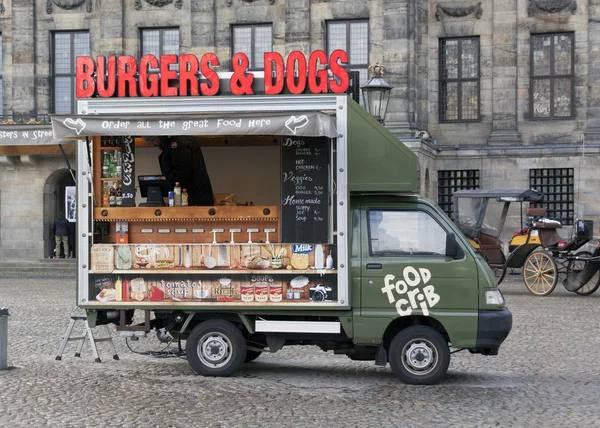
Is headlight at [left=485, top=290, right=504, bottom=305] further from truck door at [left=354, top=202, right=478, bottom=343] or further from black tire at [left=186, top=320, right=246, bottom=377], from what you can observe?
black tire at [left=186, top=320, right=246, bottom=377]

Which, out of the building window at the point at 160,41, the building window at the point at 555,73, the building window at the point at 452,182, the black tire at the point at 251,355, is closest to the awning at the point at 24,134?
the building window at the point at 160,41

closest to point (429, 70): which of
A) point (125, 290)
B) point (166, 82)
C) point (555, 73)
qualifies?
point (555, 73)

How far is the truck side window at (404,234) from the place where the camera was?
34.3 feet

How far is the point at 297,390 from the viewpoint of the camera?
9.97 metres

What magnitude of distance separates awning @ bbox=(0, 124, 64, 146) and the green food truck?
17893 millimetres

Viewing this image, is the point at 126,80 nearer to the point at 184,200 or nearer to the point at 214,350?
the point at 184,200

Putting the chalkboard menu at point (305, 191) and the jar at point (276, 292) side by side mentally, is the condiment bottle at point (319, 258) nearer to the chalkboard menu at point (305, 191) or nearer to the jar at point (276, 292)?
the chalkboard menu at point (305, 191)

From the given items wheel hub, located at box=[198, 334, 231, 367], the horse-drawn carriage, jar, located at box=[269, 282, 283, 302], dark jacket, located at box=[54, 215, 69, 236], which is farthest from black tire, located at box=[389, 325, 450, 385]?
dark jacket, located at box=[54, 215, 69, 236]

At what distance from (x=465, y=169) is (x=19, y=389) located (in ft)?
79.3

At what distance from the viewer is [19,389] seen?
9.94m

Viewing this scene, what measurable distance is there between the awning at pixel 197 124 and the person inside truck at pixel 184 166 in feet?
3.21

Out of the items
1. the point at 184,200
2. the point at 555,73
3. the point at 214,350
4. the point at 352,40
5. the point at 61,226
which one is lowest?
the point at 214,350

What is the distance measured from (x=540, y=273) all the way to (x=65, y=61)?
19006 millimetres

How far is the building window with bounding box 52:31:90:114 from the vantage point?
3378 cm
